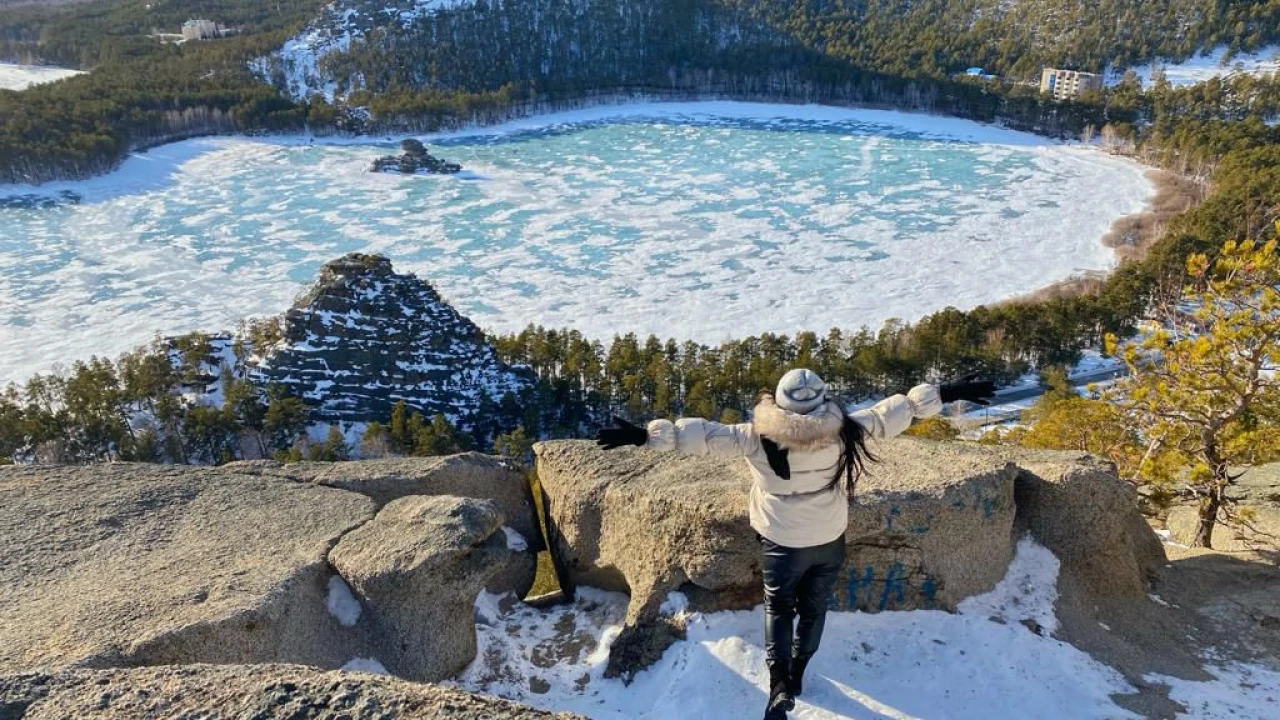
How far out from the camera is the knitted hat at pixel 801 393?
235 inches

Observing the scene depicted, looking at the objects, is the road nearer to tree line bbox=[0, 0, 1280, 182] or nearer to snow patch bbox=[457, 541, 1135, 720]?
snow patch bbox=[457, 541, 1135, 720]

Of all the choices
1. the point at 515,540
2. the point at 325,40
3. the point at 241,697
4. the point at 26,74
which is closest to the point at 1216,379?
the point at 515,540

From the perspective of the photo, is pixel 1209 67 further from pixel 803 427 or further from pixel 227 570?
pixel 227 570

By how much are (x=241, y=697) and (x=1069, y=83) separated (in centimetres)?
10956

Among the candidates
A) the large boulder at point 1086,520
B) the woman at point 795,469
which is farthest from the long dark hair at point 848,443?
the large boulder at point 1086,520

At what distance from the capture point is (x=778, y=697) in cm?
664

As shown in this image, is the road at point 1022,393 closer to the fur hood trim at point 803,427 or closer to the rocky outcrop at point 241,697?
the fur hood trim at point 803,427

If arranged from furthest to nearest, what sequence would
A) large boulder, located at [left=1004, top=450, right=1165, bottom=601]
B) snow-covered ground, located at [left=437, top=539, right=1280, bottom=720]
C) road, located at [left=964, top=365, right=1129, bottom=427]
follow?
road, located at [left=964, top=365, right=1129, bottom=427]
large boulder, located at [left=1004, top=450, right=1165, bottom=601]
snow-covered ground, located at [left=437, top=539, right=1280, bottom=720]

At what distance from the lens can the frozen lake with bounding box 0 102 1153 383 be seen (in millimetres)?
44844

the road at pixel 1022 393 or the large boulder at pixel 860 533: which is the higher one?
the large boulder at pixel 860 533

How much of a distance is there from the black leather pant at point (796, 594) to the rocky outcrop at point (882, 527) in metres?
1.21

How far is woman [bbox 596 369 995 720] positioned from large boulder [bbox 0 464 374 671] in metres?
3.35

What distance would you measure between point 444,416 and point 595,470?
23.9 metres

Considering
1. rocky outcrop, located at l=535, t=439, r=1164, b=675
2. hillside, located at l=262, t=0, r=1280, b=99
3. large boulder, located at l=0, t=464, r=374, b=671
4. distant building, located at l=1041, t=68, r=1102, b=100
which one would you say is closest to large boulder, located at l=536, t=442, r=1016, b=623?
rocky outcrop, located at l=535, t=439, r=1164, b=675
